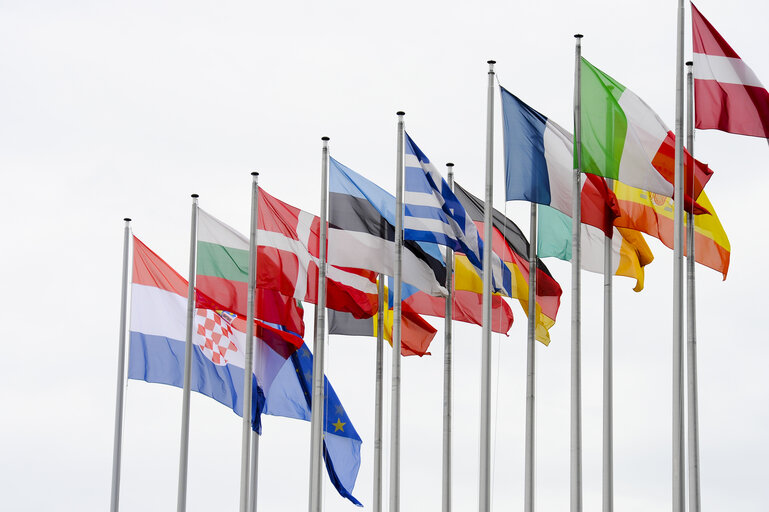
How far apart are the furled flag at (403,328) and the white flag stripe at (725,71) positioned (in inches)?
346

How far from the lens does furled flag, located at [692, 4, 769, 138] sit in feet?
81.8

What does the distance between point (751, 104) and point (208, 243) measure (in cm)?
1275

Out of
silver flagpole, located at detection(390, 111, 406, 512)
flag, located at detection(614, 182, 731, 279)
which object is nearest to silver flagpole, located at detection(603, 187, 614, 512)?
flag, located at detection(614, 182, 731, 279)

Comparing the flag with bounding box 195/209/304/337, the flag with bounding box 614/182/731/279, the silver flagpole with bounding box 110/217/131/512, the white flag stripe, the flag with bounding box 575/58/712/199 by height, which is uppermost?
the white flag stripe

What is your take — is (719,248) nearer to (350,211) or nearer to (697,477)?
(697,477)

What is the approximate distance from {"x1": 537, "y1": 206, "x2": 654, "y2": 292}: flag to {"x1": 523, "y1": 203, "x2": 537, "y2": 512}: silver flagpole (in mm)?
805

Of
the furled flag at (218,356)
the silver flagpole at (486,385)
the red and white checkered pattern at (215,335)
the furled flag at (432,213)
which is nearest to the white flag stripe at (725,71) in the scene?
the silver flagpole at (486,385)

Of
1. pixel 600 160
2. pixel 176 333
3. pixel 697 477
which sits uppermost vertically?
pixel 600 160

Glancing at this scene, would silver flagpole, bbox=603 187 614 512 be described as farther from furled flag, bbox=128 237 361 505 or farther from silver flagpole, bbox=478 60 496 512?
furled flag, bbox=128 237 361 505

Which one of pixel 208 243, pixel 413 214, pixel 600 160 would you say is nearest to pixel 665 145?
pixel 600 160

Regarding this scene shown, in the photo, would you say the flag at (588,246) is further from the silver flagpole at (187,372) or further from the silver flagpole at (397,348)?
the silver flagpole at (187,372)

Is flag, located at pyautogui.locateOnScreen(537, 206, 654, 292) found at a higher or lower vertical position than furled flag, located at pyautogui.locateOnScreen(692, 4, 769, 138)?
lower

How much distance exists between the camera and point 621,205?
89.5ft

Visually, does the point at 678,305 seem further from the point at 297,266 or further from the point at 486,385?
the point at 297,266
